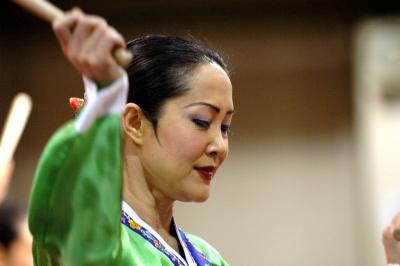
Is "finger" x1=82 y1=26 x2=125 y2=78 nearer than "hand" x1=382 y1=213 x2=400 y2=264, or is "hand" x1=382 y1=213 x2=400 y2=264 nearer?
"finger" x1=82 y1=26 x2=125 y2=78

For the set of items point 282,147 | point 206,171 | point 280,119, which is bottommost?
point 206,171

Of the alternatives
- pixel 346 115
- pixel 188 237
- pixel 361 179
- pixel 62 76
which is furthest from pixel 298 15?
pixel 188 237

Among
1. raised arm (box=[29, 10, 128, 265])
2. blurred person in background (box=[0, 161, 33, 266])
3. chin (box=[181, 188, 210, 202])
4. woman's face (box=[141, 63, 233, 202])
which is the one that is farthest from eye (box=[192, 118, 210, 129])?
blurred person in background (box=[0, 161, 33, 266])

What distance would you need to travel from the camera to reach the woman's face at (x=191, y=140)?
1377mm

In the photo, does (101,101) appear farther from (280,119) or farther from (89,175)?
(280,119)

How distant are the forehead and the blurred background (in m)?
3.41

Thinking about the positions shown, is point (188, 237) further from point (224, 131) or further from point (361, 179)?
A: point (361, 179)

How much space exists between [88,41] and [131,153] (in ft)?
1.49

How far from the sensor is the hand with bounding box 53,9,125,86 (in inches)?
38.9

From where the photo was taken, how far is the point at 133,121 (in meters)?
1.43

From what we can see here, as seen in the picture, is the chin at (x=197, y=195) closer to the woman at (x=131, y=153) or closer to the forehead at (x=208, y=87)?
the woman at (x=131, y=153)

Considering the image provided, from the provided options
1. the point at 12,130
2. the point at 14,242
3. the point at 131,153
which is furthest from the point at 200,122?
the point at 14,242

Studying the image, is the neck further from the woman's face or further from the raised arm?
the raised arm

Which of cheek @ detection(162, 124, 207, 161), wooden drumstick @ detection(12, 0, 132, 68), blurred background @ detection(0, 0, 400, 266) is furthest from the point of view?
blurred background @ detection(0, 0, 400, 266)
